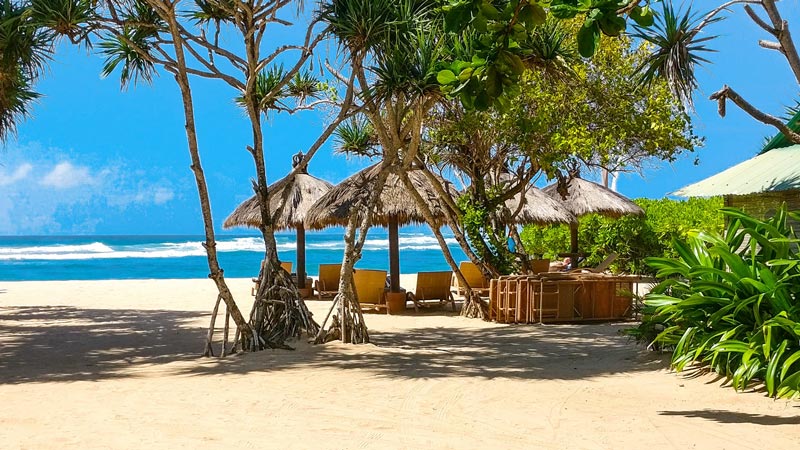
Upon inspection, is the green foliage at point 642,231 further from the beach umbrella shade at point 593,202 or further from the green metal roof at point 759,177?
the green metal roof at point 759,177

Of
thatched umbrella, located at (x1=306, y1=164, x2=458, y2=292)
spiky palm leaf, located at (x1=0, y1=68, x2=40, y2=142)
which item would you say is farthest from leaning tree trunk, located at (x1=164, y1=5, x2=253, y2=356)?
thatched umbrella, located at (x1=306, y1=164, x2=458, y2=292)

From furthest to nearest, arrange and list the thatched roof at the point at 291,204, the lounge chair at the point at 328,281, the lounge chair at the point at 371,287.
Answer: the thatched roof at the point at 291,204 < the lounge chair at the point at 328,281 < the lounge chair at the point at 371,287

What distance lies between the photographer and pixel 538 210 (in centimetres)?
1638

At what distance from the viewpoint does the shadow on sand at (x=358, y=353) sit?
8.18 m

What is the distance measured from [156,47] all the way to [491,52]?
746cm

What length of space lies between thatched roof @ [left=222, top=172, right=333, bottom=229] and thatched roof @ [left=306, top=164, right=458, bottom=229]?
5.17 feet

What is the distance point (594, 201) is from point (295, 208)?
6.73 meters

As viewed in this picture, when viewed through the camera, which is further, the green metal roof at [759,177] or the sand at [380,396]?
the green metal roof at [759,177]

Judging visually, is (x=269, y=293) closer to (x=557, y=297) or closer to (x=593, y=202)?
(x=557, y=297)

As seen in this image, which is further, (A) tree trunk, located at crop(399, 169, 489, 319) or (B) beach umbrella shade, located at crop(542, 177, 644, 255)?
(B) beach umbrella shade, located at crop(542, 177, 644, 255)

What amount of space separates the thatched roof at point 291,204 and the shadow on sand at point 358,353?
397cm

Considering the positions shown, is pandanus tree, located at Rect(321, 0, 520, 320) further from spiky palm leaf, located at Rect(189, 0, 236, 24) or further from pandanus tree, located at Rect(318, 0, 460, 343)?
spiky palm leaf, located at Rect(189, 0, 236, 24)

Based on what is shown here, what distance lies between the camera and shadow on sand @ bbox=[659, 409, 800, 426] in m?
5.66

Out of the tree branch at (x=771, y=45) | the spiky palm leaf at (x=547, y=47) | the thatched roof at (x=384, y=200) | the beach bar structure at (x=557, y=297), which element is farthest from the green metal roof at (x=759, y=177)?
the thatched roof at (x=384, y=200)
